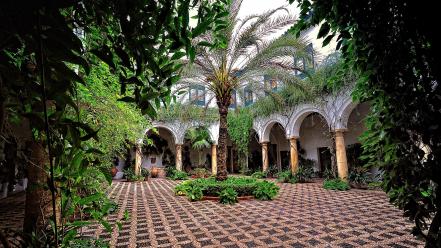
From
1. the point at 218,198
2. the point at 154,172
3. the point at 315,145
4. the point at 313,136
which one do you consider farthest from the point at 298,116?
the point at 154,172

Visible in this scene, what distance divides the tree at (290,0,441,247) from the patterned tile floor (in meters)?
3.06

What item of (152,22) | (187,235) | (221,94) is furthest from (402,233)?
(221,94)

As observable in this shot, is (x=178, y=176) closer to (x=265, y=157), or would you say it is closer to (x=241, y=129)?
(x=241, y=129)

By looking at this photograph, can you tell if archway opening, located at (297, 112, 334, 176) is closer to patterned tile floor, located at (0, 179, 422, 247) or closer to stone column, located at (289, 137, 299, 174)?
stone column, located at (289, 137, 299, 174)

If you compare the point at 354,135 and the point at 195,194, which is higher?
the point at 354,135

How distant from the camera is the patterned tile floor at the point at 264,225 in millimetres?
4137

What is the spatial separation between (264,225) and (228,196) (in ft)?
8.73

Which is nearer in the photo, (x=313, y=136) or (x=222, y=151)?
(x=222, y=151)

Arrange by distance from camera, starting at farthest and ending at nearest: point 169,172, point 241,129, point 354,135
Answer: point 241,129 → point 169,172 → point 354,135

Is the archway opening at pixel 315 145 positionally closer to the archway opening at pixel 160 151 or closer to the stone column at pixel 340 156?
the stone column at pixel 340 156

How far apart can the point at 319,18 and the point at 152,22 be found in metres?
1.11

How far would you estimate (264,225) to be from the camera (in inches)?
200

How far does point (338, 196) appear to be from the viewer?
28.3 ft

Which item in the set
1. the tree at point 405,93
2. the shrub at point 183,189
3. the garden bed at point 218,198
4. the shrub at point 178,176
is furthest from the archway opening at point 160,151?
the tree at point 405,93
